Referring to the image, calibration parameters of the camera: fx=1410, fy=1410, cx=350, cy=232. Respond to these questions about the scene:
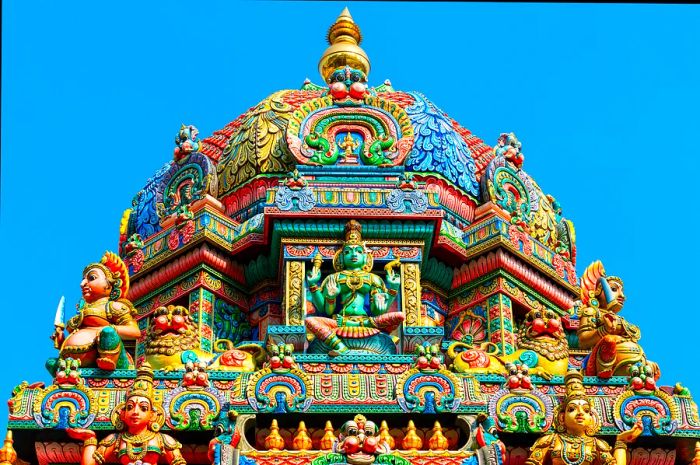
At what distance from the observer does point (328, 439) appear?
60.4 feet

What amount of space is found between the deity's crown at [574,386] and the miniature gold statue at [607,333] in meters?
1.15

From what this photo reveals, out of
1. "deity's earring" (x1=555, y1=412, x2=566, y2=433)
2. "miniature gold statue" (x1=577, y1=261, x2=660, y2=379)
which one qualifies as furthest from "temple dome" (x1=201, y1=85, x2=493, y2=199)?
"deity's earring" (x1=555, y1=412, x2=566, y2=433)

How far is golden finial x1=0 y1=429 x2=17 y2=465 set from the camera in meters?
18.1

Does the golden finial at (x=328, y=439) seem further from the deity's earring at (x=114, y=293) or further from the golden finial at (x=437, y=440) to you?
the deity's earring at (x=114, y=293)

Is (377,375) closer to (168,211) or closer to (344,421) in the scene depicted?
(344,421)

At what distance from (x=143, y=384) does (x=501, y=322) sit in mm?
9114

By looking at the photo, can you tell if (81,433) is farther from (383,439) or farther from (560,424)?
(560,424)

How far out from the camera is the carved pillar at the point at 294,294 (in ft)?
75.6

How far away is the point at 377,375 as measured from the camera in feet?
63.2

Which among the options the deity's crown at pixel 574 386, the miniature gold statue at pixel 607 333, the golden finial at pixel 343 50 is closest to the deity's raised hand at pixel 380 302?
the miniature gold statue at pixel 607 333

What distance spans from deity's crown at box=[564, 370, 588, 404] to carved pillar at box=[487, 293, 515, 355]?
5.71 metres

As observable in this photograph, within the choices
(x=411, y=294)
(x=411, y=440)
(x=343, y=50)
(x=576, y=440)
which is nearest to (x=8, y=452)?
(x=411, y=440)

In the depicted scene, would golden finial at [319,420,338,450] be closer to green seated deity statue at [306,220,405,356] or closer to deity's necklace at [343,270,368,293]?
green seated deity statue at [306,220,405,356]

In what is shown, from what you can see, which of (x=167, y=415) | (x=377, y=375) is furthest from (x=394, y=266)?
(x=167, y=415)
